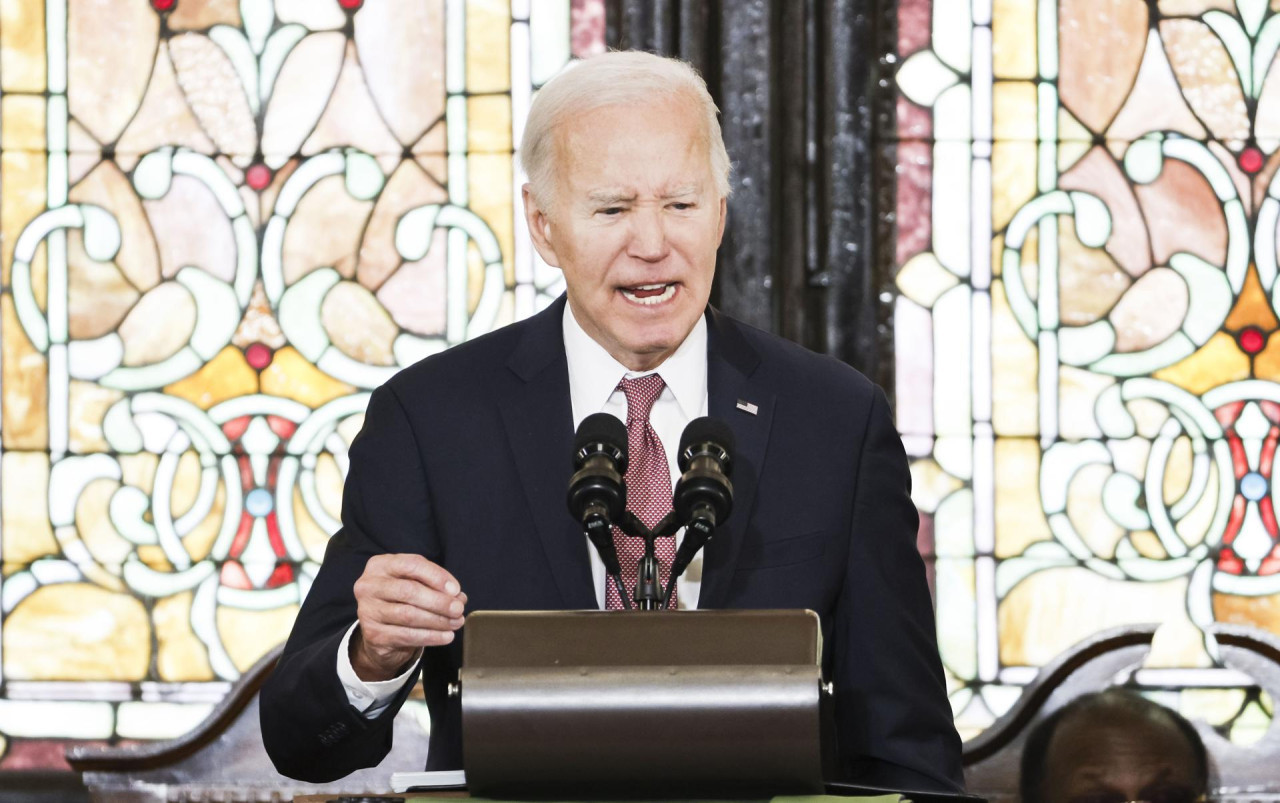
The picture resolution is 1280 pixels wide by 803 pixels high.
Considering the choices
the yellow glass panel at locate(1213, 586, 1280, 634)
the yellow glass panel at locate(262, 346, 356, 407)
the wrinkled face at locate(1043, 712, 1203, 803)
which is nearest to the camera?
the wrinkled face at locate(1043, 712, 1203, 803)

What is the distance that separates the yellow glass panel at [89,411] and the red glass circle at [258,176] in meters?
0.51

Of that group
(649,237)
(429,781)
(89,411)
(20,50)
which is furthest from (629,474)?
(20,50)

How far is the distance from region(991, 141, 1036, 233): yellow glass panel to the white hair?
152 cm

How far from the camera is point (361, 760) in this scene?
1987 mm

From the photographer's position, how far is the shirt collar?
82.0 inches

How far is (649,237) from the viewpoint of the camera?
76.6 inches

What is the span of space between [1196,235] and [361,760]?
2193 millimetres

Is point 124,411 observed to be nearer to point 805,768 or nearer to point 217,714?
point 217,714

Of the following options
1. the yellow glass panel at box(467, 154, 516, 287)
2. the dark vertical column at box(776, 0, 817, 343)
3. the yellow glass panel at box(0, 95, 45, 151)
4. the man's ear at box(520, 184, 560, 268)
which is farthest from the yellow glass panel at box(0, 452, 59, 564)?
the man's ear at box(520, 184, 560, 268)

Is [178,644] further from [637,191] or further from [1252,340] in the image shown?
[1252,340]

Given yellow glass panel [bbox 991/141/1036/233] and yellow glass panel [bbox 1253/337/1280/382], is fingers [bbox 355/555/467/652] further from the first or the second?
yellow glass panel [bbox 1253/337/1280/382]

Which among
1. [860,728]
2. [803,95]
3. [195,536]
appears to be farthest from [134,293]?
[860,728]

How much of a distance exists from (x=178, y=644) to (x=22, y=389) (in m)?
0.62

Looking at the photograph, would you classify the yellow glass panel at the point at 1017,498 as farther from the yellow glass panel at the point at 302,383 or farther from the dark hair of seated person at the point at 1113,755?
the yellow glass panel at the point at 302,383
